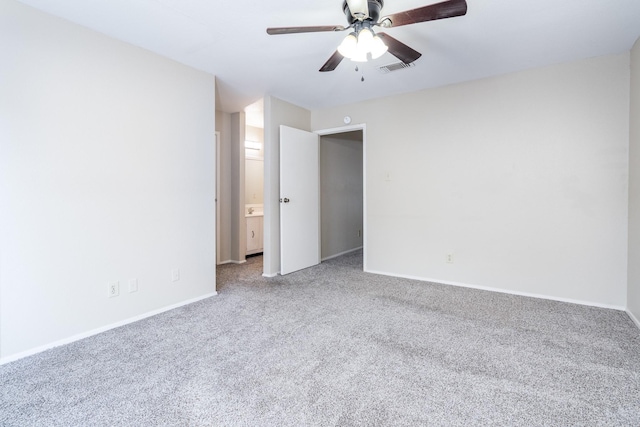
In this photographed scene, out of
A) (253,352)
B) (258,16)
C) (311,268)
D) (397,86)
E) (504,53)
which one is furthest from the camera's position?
(311,268)

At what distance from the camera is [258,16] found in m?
2.13

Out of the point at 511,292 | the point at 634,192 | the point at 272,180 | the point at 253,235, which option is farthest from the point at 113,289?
the point at 634,192

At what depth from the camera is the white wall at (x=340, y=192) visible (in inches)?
194

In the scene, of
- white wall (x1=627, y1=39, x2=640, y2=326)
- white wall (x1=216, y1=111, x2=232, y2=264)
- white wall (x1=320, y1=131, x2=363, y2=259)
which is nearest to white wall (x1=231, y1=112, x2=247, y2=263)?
white wall (x1=216, y1=111, x2=232, y2=264)

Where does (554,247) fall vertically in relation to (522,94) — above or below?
below

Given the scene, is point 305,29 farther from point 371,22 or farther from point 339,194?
point 339,194

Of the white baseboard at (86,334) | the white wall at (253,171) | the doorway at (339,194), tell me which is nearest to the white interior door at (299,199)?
the doorway at (339,194)

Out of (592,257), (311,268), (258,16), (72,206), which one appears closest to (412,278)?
(311,268)

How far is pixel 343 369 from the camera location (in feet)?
5.93

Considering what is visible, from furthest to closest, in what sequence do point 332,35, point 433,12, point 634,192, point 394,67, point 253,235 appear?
point 253,235 → point 394,67 → point 634,192 → point 332,35 → point 433,12

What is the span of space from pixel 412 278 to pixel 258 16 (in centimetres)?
318

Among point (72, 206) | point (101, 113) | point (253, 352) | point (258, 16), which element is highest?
point (258, 16)

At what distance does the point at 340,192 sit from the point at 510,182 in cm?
269

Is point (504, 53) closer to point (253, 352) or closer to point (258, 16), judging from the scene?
point (258, 16)
